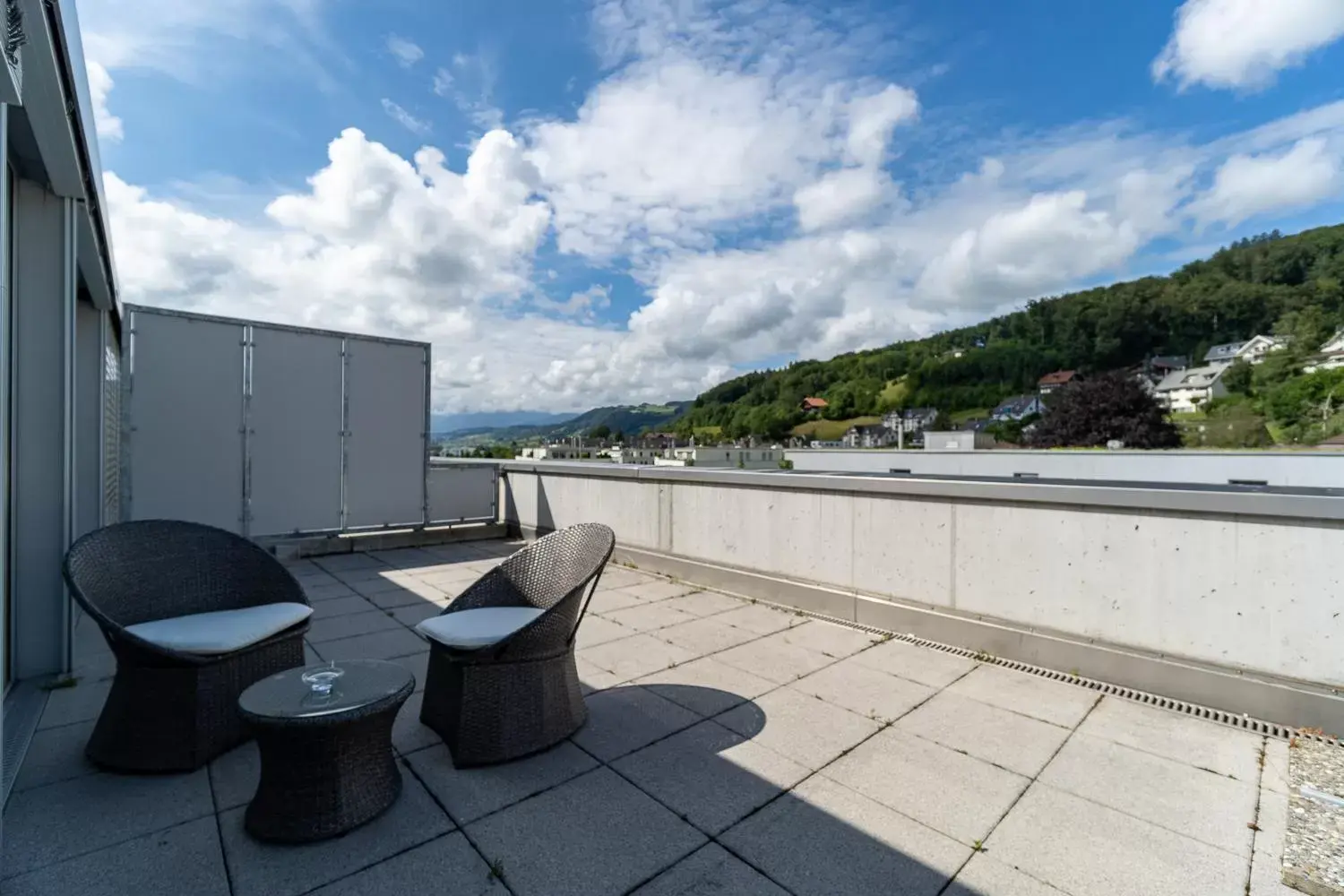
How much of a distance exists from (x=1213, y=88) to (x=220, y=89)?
95.9 ft

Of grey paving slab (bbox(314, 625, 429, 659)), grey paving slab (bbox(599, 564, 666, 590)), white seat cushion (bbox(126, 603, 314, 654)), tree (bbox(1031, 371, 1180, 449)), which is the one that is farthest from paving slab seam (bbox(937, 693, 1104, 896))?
tree (bbox(1031, 371, 1180, 449))

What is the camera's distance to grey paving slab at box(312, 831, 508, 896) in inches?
67.6

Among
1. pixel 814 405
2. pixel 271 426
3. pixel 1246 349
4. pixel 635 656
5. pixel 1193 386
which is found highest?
pixel 1246 349

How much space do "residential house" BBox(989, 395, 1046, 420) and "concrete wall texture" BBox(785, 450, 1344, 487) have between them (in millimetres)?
41550

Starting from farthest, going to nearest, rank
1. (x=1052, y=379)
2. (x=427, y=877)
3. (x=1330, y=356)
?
(x=1052, y=379)
(x=1330, y=356)
(x=427, y=877)

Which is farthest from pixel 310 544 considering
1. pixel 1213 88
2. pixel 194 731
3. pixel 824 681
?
pixel 1213 88

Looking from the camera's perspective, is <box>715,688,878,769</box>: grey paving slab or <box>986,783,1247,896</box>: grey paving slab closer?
<box>986,783,1247,896</box>: grey paving slab

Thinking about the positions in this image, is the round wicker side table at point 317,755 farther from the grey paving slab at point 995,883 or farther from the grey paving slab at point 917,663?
the grey paving slab at point 917,663

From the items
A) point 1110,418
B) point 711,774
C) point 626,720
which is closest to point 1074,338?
point 1110,418

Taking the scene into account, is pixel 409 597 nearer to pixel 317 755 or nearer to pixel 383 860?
pixel 317 755

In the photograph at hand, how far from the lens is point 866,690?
322cm

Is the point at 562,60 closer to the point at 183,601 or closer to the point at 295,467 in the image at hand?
the point at 295,467

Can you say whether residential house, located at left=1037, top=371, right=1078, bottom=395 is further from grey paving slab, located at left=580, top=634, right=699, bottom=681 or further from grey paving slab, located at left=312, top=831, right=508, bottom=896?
grey paving slab, located at left=312, top=831, right=508, bottom=896

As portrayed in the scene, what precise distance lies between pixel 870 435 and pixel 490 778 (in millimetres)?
55778
